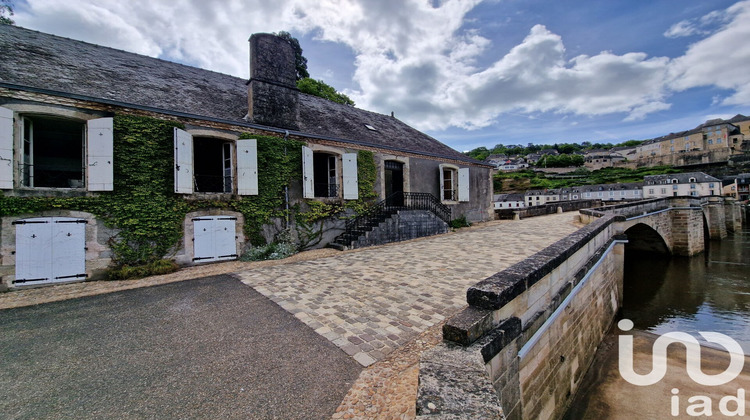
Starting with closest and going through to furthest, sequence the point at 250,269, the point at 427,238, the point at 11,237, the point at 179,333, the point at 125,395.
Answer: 1. the point at 125,395
2. the point at 179,333
3. the point at 11,237
4. the point at 250,269
5. the point at 427,238

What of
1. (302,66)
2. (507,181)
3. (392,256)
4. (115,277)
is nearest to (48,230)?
(115,277)

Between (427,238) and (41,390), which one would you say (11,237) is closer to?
(41,390)

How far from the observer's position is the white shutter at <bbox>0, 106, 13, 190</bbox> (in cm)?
545

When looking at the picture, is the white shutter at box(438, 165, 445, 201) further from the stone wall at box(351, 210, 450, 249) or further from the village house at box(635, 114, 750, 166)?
the village house at box(635, 114, 750, 166)

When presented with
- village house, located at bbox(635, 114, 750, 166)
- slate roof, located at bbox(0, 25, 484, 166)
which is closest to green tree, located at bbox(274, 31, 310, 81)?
slate roof, located at bbox(0, 25, 484, 166)

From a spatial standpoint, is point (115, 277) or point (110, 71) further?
point (110, 71)

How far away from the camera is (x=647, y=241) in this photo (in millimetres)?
16141

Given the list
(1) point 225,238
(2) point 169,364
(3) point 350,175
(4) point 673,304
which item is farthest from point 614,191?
(2) point 169,364

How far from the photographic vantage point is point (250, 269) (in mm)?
6734

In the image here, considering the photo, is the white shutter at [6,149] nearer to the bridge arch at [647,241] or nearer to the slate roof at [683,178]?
the bridge arch at [647,241]

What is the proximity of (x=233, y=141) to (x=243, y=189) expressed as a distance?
4.81 ft

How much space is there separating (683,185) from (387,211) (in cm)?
5590

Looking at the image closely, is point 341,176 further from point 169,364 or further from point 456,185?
point 169,364

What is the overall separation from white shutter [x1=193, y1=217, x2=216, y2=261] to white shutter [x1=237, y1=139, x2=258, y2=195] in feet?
3.95
